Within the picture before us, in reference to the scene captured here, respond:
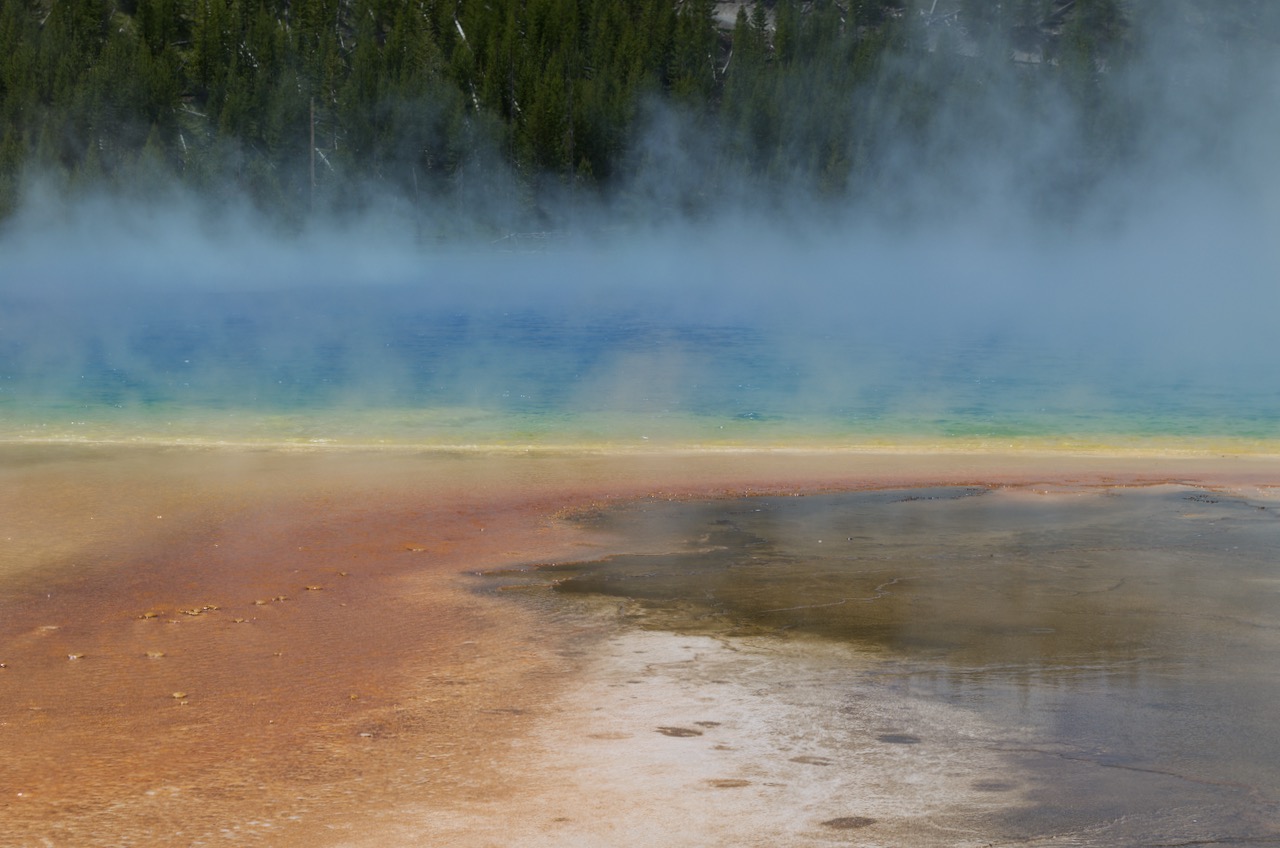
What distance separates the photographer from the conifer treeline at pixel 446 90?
60.8 m

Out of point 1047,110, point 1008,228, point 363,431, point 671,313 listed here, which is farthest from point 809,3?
point 363,431

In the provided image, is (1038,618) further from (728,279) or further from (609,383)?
(728,279)

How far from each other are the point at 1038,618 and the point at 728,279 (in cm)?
3736

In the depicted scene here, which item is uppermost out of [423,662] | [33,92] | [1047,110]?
[1047,110]

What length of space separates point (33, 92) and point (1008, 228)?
41.9m

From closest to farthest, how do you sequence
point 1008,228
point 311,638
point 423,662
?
1. point 423,662
2. point 311,638
3. point 1008,228

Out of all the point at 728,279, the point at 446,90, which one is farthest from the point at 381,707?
the point at 446,90

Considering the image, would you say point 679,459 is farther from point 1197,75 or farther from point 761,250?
point 1197,75

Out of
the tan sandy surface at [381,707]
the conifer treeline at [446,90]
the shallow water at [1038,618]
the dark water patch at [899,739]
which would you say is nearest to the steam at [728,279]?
the conifer treeline at [446,90]

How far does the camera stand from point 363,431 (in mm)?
13430

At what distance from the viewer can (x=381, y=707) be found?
17.4 feet

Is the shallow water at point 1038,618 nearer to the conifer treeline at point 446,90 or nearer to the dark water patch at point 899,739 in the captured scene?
the dark water patch at point 899,739

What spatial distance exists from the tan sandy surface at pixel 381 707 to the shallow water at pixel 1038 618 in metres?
0.23

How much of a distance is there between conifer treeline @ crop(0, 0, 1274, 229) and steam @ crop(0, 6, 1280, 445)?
42.3 inches
